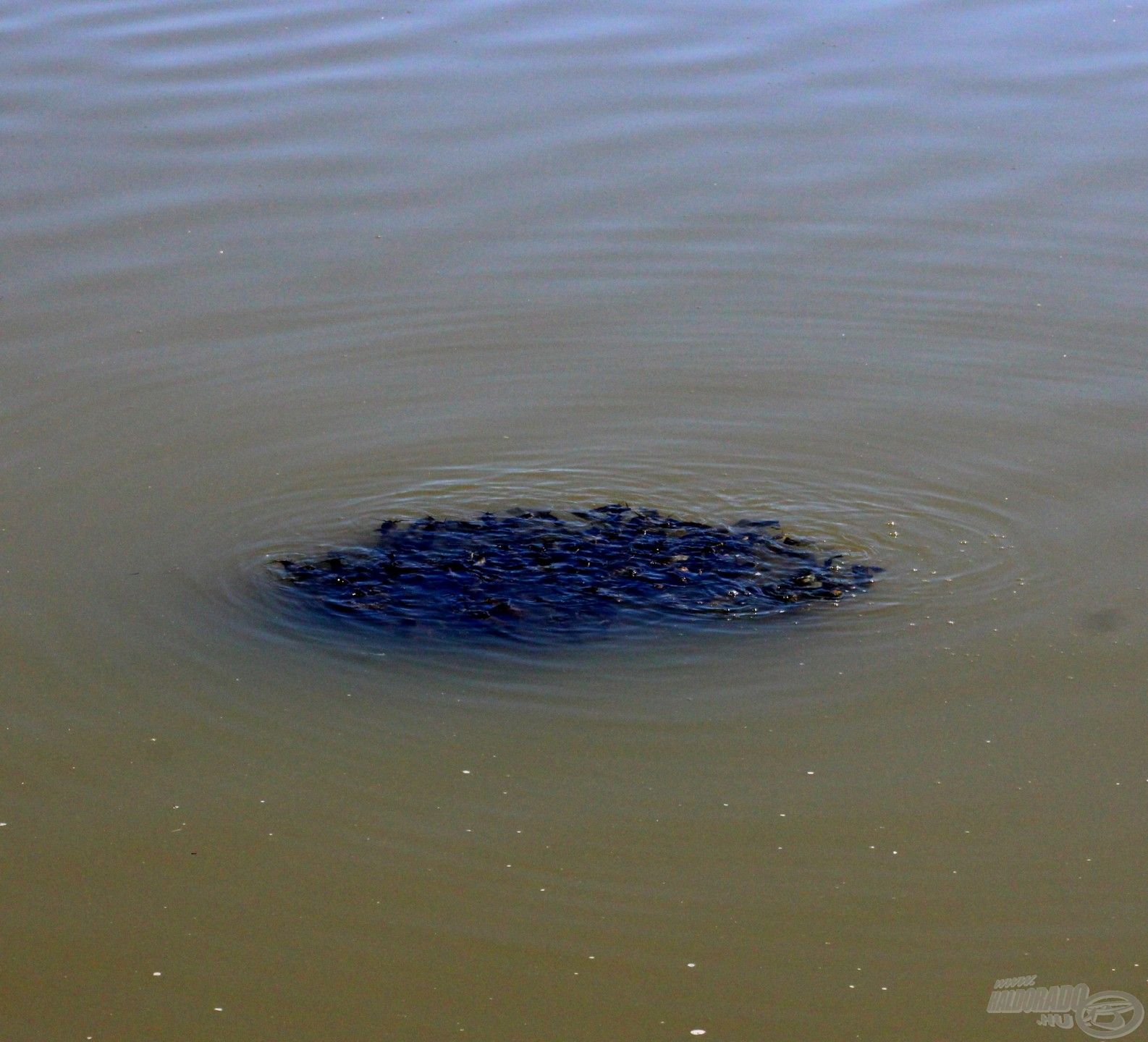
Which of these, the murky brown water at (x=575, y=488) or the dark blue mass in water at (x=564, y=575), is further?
the dark blue mass in water at (x=564, y=575)

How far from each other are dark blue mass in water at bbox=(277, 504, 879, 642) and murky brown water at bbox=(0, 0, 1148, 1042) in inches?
7.6

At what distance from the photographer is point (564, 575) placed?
6906 mm

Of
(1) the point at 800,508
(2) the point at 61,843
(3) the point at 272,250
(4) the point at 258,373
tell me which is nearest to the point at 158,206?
(3) the point at 272,250

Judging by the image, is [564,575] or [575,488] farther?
[575,488]

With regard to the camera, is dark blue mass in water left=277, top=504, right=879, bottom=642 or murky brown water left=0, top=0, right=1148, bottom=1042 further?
dark blue mass in water left=277, top=504, right=879, bottom=642

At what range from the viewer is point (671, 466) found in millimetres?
7883

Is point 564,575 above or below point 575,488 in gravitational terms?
below

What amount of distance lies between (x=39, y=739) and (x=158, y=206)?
5516 millimetres

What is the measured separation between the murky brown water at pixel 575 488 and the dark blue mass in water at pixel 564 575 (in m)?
0.19

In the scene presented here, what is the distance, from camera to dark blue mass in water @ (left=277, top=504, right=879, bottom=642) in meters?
6.66

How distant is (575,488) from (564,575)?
89 centimetres

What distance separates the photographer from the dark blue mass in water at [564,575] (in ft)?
21.9

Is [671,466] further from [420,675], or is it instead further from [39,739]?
[39,739]

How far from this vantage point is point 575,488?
770cm
